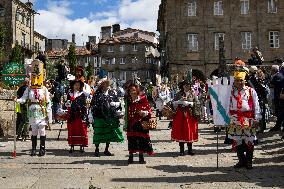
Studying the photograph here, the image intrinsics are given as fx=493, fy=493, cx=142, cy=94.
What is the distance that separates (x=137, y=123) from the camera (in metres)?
10.8

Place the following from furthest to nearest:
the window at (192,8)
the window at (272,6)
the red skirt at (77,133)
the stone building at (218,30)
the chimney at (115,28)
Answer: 1. the chimney at (115,28)
2. the window at (272,6)
3. the window at (192,8)
4. the stone building at (218,30)
5. the red skirt at (77,133)

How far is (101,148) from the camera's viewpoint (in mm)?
13555

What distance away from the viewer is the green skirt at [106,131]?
39.4 feet

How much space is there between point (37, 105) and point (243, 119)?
5043 millimetres

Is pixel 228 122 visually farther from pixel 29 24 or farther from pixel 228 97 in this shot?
pixel 29 24

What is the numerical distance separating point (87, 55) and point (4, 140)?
92.9m

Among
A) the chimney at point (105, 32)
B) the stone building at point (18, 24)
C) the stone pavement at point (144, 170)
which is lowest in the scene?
the stone pavement at point (144, 170)

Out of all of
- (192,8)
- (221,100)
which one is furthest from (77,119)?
(192,8)

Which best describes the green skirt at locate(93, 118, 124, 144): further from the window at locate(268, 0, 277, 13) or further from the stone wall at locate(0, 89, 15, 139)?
the window at locate(268, 0, 277, 13)

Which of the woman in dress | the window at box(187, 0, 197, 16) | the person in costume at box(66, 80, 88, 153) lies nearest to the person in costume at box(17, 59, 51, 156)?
the person in costume at box(66, 80, 88, 153)

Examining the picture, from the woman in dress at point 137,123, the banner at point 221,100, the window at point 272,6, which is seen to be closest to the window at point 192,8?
the window at point 272,6

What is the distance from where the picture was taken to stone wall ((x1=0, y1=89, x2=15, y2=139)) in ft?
54.2

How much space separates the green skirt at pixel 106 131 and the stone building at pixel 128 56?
8455 centimetres

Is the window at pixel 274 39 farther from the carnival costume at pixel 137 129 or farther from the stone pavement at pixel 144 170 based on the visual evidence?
the carnival costume at pixel 137 129
